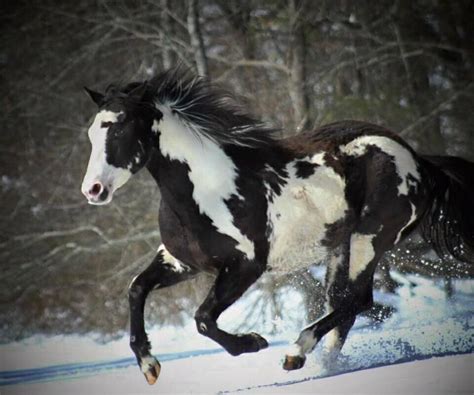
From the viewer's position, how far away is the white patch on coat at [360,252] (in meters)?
2.98

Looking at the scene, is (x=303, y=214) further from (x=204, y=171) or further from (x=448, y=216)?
(x=448, y=216)

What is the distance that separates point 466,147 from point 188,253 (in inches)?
82.3

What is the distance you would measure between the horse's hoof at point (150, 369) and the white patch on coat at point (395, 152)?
1.13 m

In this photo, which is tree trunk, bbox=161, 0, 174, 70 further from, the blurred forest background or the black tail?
the black tail

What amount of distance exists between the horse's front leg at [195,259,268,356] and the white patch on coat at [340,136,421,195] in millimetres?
671

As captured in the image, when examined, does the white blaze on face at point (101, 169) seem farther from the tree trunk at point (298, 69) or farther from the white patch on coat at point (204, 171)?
the tree trunk at point (298, 69)

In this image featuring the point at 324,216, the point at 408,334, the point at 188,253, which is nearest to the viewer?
the point at 188,253

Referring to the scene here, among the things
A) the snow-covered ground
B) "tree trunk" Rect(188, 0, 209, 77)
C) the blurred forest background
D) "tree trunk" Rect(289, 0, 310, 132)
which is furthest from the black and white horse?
"tree trunk" Rect(188, 0, 209, 77)

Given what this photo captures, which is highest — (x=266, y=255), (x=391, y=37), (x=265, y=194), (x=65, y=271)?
(x=391, y=37)

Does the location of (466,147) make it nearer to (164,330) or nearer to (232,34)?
(232,34)

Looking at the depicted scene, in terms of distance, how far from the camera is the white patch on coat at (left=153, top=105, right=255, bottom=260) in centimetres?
269

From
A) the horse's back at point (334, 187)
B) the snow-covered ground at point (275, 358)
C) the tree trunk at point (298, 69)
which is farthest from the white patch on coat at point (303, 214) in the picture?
the tree trunk at point (298, 69)

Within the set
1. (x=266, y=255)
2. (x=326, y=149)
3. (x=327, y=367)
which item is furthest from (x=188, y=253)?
(x=327, y=367)

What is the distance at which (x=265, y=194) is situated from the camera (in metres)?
2.78
